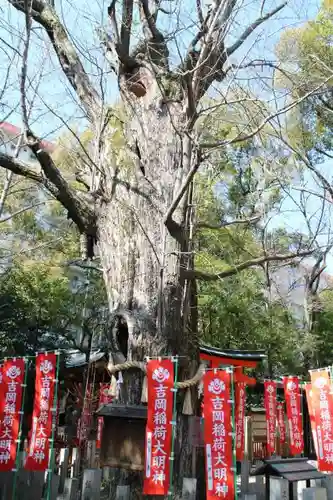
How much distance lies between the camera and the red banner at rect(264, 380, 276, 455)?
1220 cm

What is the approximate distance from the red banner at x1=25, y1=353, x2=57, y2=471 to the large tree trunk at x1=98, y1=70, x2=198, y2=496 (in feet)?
5.61

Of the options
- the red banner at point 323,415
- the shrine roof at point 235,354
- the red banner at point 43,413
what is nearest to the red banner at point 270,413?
the shrine roof at point 235,354

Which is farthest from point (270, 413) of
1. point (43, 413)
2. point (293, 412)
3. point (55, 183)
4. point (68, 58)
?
point (68, 58)

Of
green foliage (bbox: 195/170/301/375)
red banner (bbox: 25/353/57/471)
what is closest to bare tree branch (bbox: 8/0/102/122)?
red banner (bbox: 25/353/57/471)

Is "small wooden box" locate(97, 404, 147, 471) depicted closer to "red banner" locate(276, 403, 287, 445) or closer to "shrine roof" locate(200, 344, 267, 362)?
"shrine roof" locate(200, 344, 267, 362)

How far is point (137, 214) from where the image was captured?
6.00 meters

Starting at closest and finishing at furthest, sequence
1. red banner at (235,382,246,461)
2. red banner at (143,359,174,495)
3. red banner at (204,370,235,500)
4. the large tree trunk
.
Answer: red banner at (143,359,174,495) < red banner at (204,370,235,500) < the large tree trunk < red banner at (235,382,246,461)

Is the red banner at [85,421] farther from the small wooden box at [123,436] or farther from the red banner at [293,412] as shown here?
the small wooden box at [123,436]

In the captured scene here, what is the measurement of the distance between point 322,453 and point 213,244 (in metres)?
6.96

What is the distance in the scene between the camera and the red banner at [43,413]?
6.41 metres

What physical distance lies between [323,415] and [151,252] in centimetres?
477

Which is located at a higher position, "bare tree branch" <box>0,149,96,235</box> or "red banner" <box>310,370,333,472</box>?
"bare tree branch" <box>0,149,96,235</box>

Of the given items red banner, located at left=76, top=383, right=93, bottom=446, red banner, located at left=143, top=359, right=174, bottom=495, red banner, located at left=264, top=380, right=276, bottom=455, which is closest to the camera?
red banner, located at left=143, top=359, right=174, bottom=495

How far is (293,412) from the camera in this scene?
12000mm
